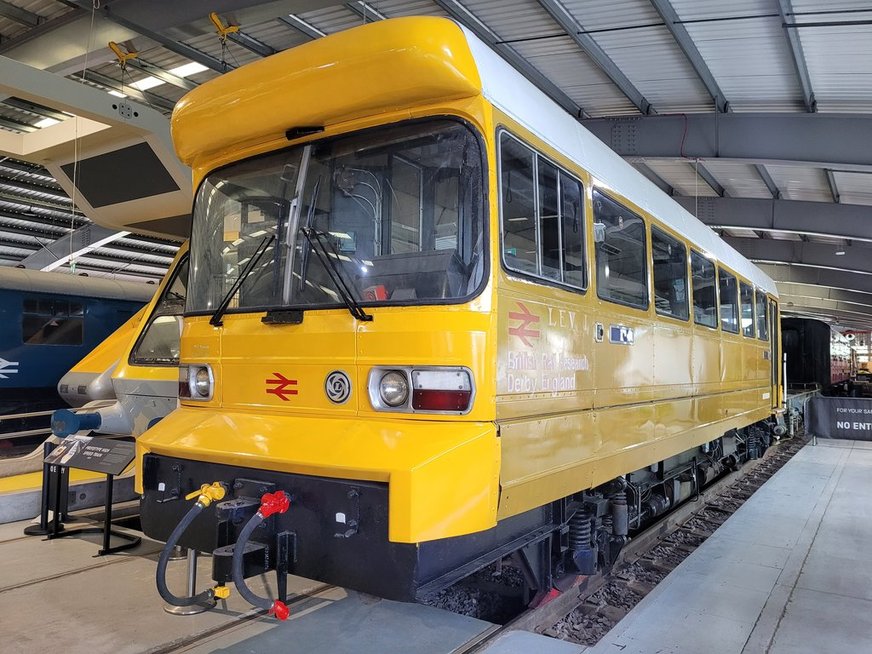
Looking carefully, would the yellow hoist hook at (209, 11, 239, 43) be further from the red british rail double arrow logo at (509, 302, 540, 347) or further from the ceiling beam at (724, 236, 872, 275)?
the ceiling beam at (724, 236, 872, 275)

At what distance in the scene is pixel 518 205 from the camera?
10.8 feet

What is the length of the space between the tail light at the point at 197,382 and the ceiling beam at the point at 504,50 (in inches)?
180

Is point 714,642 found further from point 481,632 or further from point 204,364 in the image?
point 204,364

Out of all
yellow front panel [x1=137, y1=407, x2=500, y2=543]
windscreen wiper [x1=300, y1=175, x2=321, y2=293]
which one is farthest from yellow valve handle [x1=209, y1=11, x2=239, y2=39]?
yellow front panel [x1=137, y1=407, x2=500, y2=543]

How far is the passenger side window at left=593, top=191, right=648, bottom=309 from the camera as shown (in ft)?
13.5

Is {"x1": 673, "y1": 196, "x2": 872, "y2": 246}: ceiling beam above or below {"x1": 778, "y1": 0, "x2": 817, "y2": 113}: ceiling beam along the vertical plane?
below

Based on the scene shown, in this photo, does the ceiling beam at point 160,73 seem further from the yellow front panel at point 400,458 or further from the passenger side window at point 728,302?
the yellow front panel at point 400,458

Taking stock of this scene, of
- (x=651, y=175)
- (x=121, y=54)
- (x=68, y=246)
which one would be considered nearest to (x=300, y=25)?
(x=121, y=54)

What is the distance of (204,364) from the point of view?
3742 millimetres

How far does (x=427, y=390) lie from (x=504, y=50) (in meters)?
6.63

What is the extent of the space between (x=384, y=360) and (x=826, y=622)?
3.52 m

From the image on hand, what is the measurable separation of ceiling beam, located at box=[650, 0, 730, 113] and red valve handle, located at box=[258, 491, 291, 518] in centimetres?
640

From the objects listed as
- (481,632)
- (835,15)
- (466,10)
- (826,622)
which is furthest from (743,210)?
(481,632)

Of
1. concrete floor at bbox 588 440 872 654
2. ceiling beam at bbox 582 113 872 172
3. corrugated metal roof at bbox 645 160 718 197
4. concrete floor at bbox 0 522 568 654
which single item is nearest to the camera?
concrete floor at bbox 0 522 568 654
